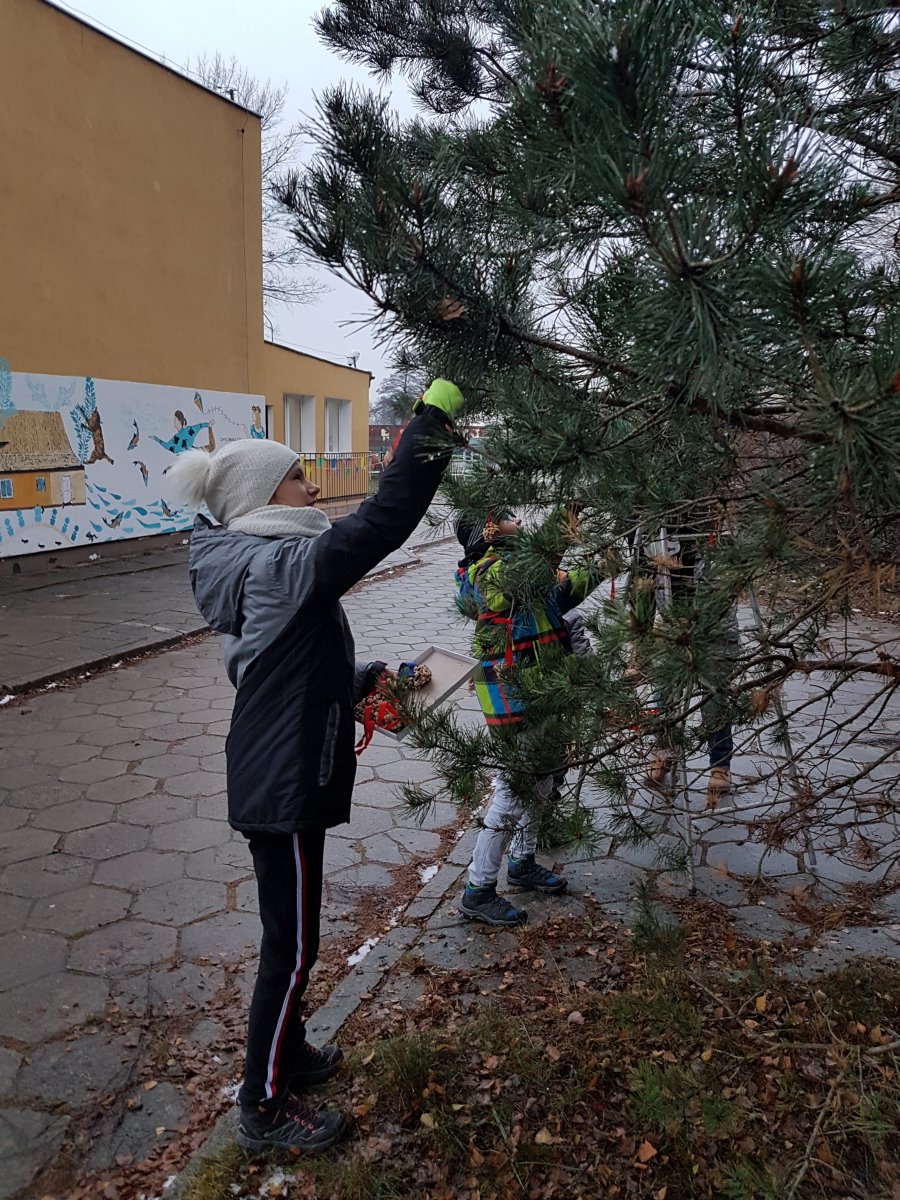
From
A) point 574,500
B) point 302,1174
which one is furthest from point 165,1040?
point 574,500

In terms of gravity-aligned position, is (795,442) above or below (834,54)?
below

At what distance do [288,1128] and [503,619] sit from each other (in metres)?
1.43

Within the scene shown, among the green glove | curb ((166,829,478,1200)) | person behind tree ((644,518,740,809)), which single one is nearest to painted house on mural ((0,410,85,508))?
curb ((166,829,478,1200))

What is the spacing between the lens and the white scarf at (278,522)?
85.7 inches

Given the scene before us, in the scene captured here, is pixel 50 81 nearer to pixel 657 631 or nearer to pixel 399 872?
pixel 399 872

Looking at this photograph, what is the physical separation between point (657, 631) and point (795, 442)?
1.45 feet

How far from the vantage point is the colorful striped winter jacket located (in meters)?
2.12

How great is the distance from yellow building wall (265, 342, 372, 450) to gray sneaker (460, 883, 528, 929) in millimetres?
15142

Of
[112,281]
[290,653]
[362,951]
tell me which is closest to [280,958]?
[290,653]

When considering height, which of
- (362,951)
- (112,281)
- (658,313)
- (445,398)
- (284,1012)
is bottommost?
(362,951)

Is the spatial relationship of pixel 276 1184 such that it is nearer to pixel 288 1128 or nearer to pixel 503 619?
pixel 288 1128

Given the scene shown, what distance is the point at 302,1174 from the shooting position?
2150mm

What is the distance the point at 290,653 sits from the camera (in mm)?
2117

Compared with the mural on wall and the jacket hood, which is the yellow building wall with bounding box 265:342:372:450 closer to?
the mural on wall
